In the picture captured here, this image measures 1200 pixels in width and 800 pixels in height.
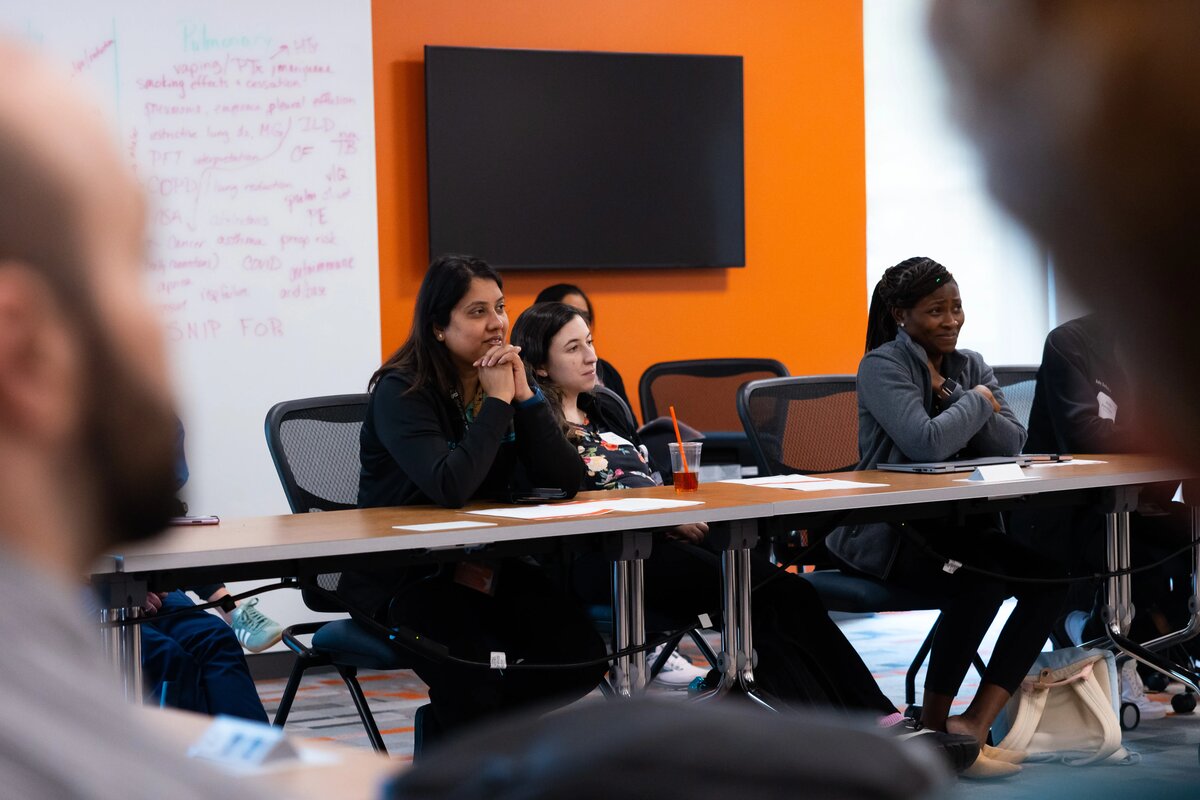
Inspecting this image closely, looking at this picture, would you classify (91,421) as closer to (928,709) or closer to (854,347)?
(928,709)

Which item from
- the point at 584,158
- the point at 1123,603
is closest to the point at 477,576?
the point at 1123,603

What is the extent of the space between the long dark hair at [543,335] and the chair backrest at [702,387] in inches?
48.6

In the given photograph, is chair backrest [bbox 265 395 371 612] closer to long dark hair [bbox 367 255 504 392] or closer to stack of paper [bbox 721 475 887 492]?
long dark hair [bbox 367 255 504 392]

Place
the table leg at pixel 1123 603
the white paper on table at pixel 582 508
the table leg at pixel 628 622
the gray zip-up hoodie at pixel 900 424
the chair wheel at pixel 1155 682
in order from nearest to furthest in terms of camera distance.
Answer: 1. the white paper on table at pixel 582 508
2. the table leg at pixel 628 622
3. the gray zip-up hoodie at pixel 900 424
4. the table leg at pixel 1123 603
5. the chair wheel at pixel 1155 682

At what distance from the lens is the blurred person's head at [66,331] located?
393 millimetres

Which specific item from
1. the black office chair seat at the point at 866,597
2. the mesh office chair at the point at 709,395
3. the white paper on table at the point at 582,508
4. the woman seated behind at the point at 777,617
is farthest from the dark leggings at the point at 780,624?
the mesh office chair at the point at 709,395

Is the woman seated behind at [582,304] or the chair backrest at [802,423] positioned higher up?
the woman seated behind at [582,304]

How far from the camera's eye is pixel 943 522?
11.7 feet

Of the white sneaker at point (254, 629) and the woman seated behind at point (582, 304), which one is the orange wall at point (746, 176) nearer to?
the woman seated behind at point (582, 304)

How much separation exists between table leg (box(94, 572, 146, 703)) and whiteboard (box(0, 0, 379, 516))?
204cm

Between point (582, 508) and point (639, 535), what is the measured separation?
14 cm

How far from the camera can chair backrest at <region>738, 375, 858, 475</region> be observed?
384 centimetres

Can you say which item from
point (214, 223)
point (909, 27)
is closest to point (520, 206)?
point (214, 223)

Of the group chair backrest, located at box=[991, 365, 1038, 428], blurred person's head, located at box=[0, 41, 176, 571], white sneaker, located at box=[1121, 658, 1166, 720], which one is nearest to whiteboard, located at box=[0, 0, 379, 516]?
chair backrest, located at box=[991, 365, 1038, 428]
